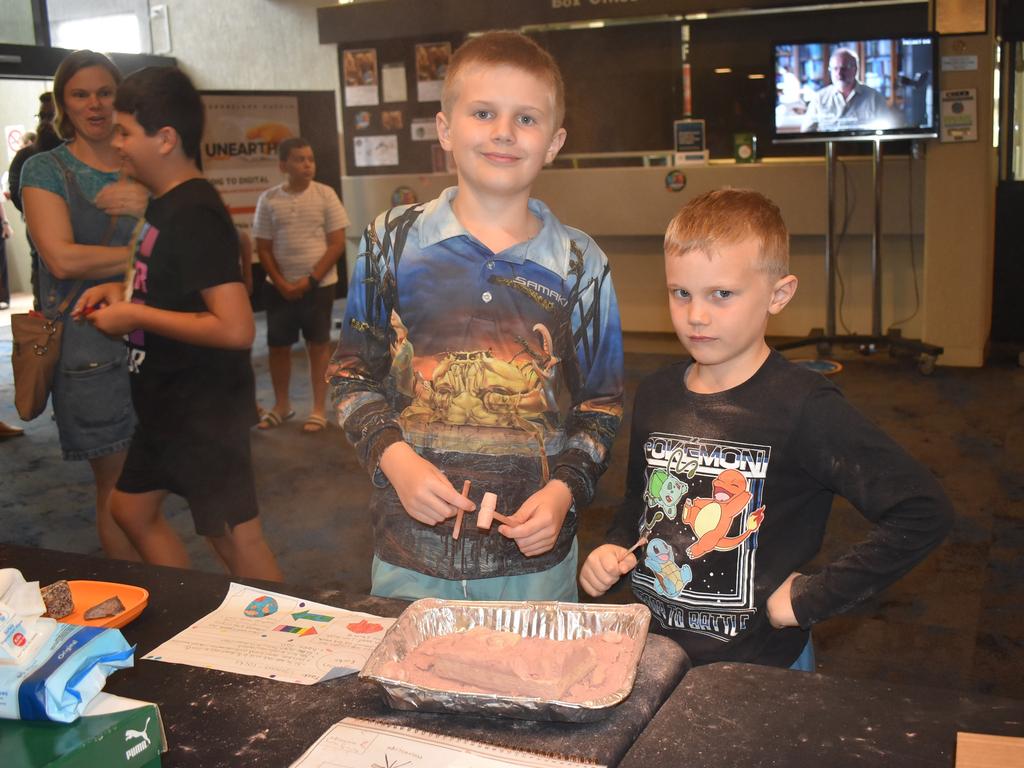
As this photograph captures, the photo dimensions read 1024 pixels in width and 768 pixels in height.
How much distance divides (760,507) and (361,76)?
6.41 m

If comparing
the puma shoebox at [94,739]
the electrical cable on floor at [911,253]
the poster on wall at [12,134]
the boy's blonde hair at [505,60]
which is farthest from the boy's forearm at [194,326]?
the poster on wall at [12,134]

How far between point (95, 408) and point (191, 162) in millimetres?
681

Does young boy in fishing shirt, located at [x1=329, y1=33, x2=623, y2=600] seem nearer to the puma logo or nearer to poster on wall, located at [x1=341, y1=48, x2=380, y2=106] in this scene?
the puma logo

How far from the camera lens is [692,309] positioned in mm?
1379

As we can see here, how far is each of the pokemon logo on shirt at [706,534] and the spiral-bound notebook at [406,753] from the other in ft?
1.58

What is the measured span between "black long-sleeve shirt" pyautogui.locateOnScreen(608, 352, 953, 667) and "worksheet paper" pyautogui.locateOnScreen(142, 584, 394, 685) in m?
0.41

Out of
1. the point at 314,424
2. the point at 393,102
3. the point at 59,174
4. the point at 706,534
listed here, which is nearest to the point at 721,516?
the point at 706,534

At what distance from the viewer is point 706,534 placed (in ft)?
4.54

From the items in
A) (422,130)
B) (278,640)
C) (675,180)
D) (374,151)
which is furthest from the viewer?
(374,151)

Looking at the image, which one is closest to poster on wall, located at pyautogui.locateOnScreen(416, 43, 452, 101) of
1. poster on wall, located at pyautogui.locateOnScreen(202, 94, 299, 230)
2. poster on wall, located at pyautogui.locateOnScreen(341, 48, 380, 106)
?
poster on wall, located at pyautogui.locateOnScreen(341, 48, 380, 106)

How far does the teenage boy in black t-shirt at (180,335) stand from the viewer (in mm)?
2094

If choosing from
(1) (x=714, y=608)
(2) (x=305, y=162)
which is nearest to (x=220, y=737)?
(1) (x=714, y=608)

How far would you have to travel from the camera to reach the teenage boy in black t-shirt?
2094 mm

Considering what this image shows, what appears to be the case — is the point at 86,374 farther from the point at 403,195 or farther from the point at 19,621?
the point at 403,195
